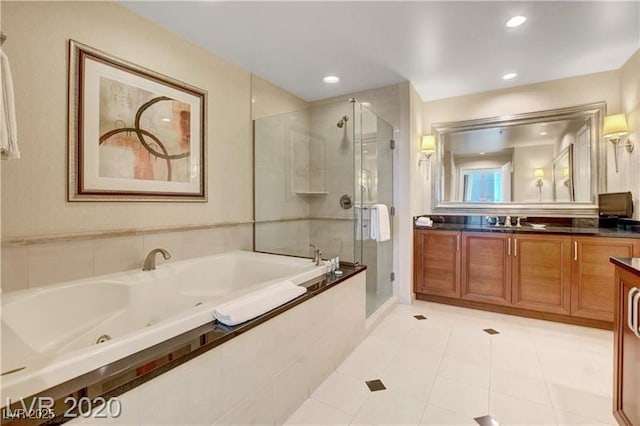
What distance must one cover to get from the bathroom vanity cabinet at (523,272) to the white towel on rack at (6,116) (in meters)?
3.24

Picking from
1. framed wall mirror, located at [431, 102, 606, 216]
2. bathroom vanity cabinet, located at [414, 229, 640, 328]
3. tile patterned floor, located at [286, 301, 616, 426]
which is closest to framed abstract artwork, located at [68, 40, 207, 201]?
tile patterned floor, located at [286, 301, 616, 426]

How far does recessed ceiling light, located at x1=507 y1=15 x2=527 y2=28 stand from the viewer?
6.70 ft

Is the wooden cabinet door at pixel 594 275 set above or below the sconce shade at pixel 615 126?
below

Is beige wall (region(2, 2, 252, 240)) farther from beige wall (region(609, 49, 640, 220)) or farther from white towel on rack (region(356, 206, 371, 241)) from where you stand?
beige wall (region(609, 49, 640, 220))

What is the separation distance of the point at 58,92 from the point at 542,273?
397 centimetres

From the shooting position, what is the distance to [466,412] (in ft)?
5.18

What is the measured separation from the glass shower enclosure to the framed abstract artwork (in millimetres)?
756

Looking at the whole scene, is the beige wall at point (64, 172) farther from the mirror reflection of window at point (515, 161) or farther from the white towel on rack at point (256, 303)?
the mirror reflection of window at point (515, 161)

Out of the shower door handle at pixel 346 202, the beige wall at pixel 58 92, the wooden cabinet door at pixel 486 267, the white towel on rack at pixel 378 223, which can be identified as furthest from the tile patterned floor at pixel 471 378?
the beige wall at pixel 58 92

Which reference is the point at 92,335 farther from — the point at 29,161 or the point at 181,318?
the point at 29,161

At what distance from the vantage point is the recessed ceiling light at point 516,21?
2041mm

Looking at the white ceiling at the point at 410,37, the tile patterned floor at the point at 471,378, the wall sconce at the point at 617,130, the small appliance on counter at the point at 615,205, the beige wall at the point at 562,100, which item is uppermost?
the white ceiling at the point at 410,37

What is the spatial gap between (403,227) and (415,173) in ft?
2.13

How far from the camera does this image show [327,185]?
10.7 ft
